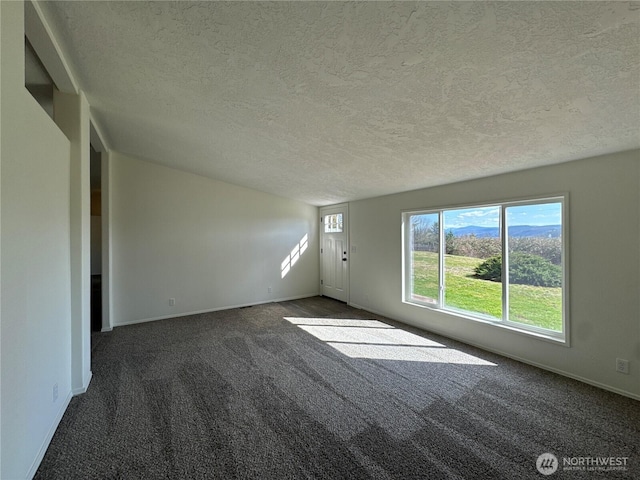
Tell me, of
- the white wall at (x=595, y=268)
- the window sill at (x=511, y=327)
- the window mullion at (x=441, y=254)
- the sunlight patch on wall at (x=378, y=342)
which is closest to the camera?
the white wall at (x=595, y=268)

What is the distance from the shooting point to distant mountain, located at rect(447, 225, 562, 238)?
2.77m

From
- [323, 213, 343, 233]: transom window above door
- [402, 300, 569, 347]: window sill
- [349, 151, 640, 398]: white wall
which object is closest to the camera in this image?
[349, 151, 640, 398]: white wall

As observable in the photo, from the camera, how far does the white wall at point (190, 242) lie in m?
4.17

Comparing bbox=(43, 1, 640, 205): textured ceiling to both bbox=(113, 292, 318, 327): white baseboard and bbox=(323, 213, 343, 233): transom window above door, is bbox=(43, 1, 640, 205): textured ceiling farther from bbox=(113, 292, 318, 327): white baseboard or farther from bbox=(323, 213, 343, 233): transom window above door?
bbox=(113, 292, 318, 327): white baseboard

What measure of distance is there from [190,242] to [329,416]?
3.82m

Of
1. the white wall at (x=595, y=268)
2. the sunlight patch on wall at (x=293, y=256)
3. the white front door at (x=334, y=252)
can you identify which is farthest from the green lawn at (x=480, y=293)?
the sunlight patch on wall at (x=293, y=256)

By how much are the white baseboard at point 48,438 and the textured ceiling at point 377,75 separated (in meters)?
2.62

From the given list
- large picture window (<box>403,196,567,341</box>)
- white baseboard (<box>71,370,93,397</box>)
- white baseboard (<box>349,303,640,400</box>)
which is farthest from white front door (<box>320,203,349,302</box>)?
white baseboard (<box>71,370,93,397</box>)

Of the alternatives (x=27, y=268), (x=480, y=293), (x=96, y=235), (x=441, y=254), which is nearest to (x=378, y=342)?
(x=480, y=293)

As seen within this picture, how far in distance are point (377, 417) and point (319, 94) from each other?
2506mm

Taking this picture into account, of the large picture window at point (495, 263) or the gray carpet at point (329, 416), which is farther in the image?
the large picture window at point (495, 263)

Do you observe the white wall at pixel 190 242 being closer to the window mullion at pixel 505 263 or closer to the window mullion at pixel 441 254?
the window mullion at pixel 441 254

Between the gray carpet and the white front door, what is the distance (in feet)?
7.73

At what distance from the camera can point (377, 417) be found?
79.6 inches
